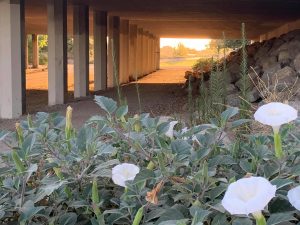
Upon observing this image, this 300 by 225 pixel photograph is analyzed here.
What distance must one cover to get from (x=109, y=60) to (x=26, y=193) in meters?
17.8

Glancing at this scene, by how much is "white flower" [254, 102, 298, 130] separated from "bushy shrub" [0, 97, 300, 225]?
13cm

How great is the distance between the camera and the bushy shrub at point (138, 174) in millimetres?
1214

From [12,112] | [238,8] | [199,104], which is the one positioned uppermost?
[238,8]

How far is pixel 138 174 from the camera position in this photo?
1.23 meters

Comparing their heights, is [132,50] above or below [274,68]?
above

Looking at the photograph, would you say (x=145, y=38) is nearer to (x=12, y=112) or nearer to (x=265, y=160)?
(x=12, y=112)

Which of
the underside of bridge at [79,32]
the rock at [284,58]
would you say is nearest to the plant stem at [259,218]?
the underside of bridge at [79,32]

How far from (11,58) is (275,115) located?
10.2m

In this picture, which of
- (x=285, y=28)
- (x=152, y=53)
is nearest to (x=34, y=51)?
(x=152, y=53)

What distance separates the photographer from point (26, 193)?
1379 millimetres

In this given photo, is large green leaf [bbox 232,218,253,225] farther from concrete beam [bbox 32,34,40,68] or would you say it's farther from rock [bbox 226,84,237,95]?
concrete beam [bbox 32,34,40,68]

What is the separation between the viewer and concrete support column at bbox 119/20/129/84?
809 inches

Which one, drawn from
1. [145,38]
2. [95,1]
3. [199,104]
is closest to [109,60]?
[95,1]

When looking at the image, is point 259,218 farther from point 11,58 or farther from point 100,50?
point 100,50
